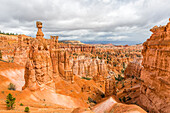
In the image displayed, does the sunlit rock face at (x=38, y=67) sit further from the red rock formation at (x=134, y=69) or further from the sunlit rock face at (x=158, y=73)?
the red rock formation at (x=134, y=69)

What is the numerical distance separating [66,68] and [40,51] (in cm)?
1041

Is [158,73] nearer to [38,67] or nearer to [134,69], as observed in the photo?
[38,67]

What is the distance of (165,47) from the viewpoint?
1450 centimetres

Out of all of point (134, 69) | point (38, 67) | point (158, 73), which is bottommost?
point (134, 69)

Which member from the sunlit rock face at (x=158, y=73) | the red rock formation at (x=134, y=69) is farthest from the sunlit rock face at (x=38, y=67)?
the red rock formation at (x=134, y=69)

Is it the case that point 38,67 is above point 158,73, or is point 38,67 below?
above

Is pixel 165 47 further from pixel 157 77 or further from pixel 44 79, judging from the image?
pixel 44 79

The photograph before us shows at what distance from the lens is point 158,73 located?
51.3 feet

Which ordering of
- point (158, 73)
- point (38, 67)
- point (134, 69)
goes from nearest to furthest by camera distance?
1. point (158, 73)
2. point (38, 67)
3. point (134, 69)

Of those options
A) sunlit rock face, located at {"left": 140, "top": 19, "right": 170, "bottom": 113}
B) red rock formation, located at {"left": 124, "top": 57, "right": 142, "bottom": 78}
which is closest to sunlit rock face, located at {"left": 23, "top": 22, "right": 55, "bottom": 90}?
sunlit rock face, located at {"left": 140, "top": 19, "right": 170, "bottom": 113}

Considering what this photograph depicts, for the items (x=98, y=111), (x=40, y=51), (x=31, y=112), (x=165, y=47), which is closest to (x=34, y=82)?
(x=40, y=51)

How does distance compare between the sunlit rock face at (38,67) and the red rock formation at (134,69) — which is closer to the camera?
the sunlit rock face at (38,67)

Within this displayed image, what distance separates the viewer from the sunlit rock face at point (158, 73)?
555 inches

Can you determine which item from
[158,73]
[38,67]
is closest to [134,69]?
[158,73]
